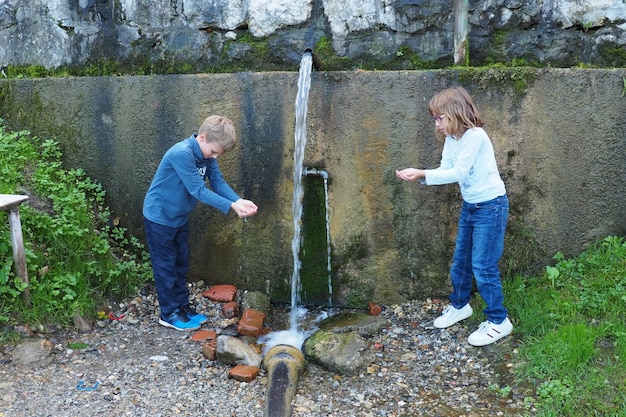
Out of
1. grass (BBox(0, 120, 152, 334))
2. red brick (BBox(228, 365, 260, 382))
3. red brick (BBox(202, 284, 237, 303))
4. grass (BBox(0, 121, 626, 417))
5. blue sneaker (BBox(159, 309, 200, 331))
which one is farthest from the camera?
red brick (BBox(202, 284, 237, 303))

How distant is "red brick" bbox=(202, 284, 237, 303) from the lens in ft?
13.9

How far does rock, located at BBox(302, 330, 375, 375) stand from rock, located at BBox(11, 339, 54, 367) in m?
1.47

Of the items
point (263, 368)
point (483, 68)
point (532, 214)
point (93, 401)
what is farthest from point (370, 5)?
point (93, 401)

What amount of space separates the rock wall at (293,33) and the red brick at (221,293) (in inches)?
62.5

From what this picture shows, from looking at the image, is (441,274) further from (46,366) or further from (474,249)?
(46,366)

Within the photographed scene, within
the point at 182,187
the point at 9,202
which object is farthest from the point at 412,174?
the point at 9,202

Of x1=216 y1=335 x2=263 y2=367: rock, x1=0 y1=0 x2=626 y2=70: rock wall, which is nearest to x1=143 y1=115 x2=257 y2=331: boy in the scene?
x1=216 y1=335 x2=263 y2=367: rock

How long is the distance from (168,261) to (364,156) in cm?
144

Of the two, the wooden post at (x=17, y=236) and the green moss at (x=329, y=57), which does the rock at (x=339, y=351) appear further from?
the green moss at (x=329, y=57)

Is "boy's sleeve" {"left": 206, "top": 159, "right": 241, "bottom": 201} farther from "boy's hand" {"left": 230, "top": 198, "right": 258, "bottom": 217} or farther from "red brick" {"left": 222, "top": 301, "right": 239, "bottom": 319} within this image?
"red brick" {"left": 222, "top": 301, "right": 239, "bottom": 319}

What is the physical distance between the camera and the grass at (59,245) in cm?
364

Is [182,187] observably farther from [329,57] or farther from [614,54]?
[614,54]

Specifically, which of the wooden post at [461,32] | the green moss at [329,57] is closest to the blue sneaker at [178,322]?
the green moss at [329,57]

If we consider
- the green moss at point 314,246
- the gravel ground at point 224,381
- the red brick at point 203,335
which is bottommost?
the gravel ground at point 224,381
